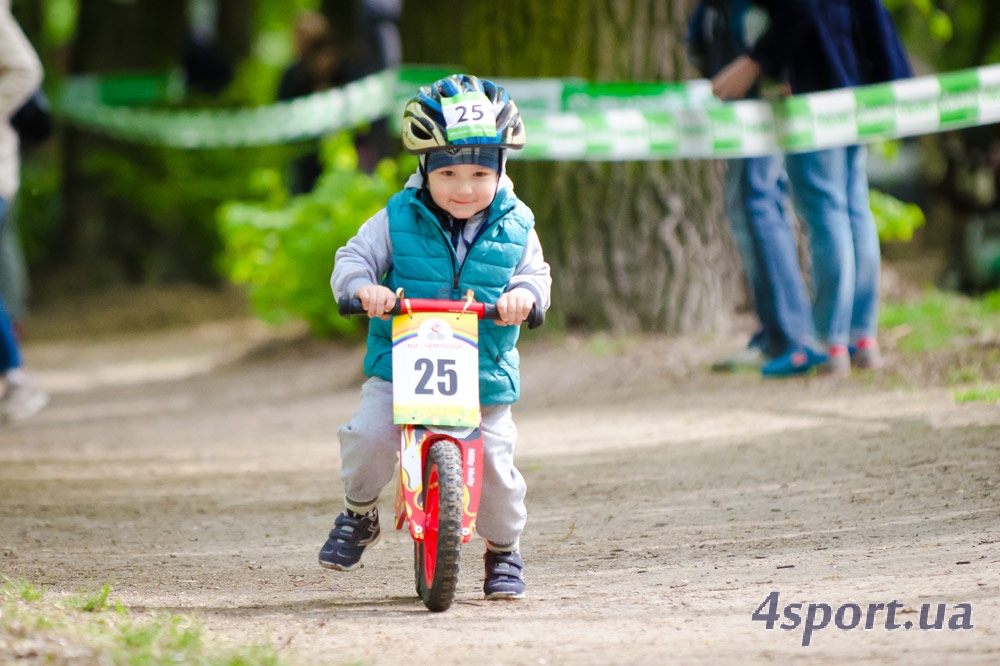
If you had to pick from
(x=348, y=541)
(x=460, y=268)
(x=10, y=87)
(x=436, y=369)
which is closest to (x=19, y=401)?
(x=10, y=87)

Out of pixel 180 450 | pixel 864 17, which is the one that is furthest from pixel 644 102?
pixel 180 450

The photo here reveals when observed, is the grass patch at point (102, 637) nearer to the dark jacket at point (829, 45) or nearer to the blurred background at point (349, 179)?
the dark jacket at point (829, 45)

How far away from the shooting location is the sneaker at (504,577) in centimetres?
395

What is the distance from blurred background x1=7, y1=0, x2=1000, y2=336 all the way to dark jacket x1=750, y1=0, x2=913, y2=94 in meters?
1.61


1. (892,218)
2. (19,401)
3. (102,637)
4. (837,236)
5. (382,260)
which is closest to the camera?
(102,637)

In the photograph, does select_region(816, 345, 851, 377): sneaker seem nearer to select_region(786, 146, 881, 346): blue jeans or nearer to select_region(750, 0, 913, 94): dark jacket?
select_region(786, 146, 881, 346): blue jeans

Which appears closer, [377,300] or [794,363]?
[377,300]

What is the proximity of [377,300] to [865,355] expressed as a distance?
3.93m

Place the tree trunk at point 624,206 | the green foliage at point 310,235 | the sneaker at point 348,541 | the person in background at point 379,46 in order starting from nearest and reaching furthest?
1. the sneaker at point 348,541
2. the tree trunk at point 624,206
3. the green foliage at point 310,235
4. the person in background at point 379,46

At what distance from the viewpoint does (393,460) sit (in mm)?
3973

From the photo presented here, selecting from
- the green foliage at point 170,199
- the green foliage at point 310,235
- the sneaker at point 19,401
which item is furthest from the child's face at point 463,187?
the green foliage at point 170,199

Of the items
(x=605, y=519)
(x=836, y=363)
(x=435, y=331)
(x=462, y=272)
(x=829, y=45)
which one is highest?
(x=829, y=45)

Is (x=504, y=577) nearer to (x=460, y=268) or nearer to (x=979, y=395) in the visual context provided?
(x=460, y=268)

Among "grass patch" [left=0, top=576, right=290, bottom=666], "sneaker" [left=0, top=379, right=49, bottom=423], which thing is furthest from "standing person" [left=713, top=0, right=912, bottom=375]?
"sneaker" [left=0, top=379, right=49, bottom=423]
